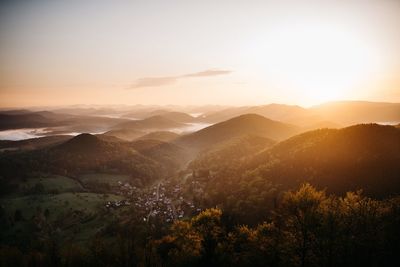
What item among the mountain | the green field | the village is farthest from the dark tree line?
the green field

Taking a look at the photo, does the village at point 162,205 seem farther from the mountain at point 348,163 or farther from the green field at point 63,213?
the mountain at point 348,163

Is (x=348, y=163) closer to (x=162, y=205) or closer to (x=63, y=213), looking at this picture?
(x=162, y=205)

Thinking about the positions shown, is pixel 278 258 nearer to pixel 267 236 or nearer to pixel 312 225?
pixel 267 236

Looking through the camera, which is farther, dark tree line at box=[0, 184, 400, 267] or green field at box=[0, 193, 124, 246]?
green field at box=[0, 193, 124, 246]

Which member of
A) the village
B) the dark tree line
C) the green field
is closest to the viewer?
the dark tree line

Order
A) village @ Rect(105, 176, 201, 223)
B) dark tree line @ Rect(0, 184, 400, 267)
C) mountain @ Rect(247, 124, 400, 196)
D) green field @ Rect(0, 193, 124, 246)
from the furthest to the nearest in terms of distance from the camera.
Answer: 1. green field @ Rect(0, 193, 124, 246)
2. village @ Rect(105, 176, 201, 223)
3. mountain @ Rect(247, 124, 400, 196)
4. dark tree line @ Rect(0, 184, 400, 267)

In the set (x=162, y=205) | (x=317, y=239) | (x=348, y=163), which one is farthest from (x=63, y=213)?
(x=317, y=239)

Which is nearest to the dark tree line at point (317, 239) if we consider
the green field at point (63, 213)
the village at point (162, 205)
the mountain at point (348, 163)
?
the mountain at point (348, 163)

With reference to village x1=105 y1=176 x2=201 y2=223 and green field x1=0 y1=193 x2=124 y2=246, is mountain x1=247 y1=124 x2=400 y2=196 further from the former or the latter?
green field x1=0 y1=193 x2=124 y2=246

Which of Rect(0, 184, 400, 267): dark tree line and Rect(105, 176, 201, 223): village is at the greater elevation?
Rect(0, 184, 400, 267): dark tree line
